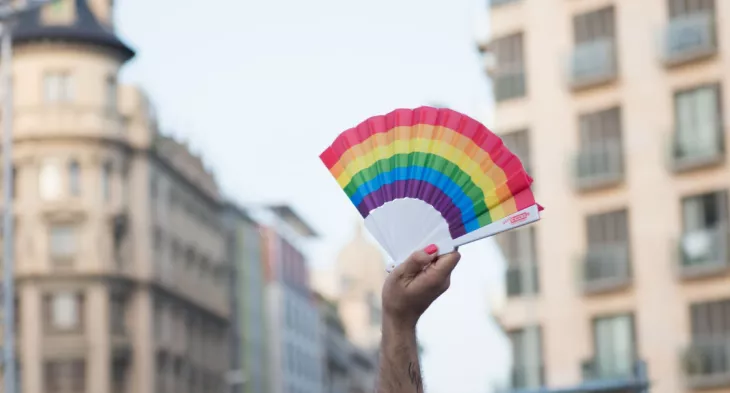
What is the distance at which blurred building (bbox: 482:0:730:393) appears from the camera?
148ft

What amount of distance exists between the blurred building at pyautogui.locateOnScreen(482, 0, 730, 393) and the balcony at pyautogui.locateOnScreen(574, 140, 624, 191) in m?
0.04

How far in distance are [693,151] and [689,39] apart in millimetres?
2846

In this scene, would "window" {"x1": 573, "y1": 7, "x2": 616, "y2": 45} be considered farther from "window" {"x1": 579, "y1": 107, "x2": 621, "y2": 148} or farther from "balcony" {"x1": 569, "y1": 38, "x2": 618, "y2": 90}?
"window" {"x1": 579, "y1": 107, "x2": 621, "y2": 148}

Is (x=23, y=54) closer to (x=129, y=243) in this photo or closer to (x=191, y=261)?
(x=129, y=243)

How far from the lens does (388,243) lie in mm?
4902

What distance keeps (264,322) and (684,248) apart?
66.6 meters

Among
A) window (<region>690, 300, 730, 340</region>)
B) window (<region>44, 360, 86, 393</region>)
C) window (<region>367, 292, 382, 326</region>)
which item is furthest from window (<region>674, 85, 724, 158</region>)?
window (<region>367, 292, 382, 326</region>)

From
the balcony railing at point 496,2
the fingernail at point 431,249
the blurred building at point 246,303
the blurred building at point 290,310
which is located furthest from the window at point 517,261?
the blurred building at point 290,310

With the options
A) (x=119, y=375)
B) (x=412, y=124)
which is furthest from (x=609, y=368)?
(x=412, y=124)

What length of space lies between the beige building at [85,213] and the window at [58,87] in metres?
0.06

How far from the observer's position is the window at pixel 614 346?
4634 centimetres

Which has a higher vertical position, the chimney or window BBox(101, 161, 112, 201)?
the chimney

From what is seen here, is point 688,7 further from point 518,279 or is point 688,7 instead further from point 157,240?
point 157,240

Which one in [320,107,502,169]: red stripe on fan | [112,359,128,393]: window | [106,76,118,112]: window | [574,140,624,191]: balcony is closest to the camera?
[320,107,502,169]: red stripe on fan
